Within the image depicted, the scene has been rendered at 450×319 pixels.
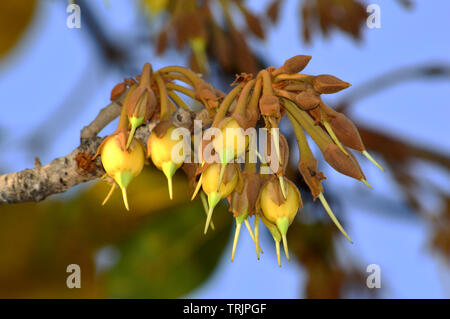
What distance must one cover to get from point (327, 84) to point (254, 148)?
12 centimetres

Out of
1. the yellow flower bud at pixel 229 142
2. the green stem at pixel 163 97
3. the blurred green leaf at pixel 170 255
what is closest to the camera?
the yellow flower bud at pixel 229 142

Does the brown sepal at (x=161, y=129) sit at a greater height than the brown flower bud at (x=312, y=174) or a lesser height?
greater

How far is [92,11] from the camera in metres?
1.89

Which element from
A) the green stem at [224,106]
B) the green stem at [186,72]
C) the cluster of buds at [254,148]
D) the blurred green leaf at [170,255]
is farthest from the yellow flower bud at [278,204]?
the blurred green leaf at [170,255]

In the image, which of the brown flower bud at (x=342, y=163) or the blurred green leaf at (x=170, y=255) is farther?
the blurred green leaf at (x=170, y=255)

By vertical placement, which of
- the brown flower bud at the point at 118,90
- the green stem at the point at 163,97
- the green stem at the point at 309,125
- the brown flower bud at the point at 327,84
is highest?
the brown flower bud at the point at 118,90

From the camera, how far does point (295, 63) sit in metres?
0.71

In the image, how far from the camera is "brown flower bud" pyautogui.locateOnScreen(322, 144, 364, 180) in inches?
26.8

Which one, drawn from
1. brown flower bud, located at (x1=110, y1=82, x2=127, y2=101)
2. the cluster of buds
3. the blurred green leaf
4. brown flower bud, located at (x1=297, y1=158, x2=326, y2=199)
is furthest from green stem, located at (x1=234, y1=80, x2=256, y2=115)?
the blurred green leaf

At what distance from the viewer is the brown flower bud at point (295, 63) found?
71cm

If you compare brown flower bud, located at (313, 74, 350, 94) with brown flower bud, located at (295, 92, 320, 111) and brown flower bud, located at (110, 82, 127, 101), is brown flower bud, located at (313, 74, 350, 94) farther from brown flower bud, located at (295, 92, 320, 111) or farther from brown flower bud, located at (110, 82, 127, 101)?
brown flower bud, located at (110, 82, 127, 101)

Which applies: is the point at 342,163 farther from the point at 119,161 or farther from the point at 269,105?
the point at 119,161

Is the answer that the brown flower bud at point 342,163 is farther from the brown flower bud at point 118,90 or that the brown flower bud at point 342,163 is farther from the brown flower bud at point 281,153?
the brown flower bud at point 118,90

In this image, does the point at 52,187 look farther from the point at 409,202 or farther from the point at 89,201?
the point at 409,202
